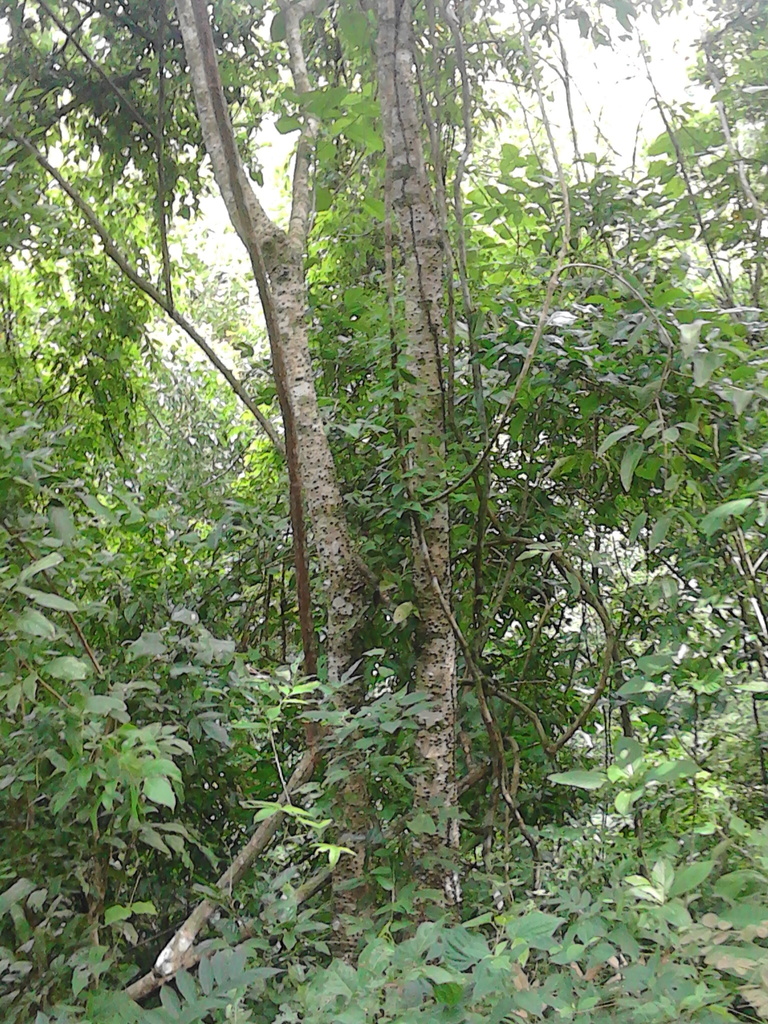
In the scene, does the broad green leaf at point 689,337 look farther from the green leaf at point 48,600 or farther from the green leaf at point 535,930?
the green leaf at point 48,600

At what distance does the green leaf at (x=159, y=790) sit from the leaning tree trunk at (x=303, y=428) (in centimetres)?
40

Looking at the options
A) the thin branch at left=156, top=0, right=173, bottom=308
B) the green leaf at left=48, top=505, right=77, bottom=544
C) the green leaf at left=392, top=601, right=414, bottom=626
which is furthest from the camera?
the thin branch at left=156, top=0, right=173, bottom=308

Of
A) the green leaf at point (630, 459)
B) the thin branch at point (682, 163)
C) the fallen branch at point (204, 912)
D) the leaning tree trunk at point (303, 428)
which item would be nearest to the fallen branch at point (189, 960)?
the fallen branch at point (204, 912)

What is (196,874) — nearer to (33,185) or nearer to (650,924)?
(650,924)

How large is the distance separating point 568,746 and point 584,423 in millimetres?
711

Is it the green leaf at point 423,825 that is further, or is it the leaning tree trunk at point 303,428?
the leaning tree trunk at point 303,428

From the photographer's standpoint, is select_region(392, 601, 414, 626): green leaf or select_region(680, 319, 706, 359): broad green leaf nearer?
select_region(680, 319, 706, 359): broad green leaf

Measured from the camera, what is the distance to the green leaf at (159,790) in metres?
0.85

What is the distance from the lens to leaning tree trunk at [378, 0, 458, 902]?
1331 mm

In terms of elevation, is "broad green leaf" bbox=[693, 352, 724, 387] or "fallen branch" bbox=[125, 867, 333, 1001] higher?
"broad green leaf" bbox=[693, 352, 724, 387]

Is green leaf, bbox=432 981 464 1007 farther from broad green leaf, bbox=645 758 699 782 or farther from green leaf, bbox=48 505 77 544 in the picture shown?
green leaf, bbox=48 505 77 544

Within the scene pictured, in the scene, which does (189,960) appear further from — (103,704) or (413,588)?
(413,588)

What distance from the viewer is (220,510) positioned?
1851 mm

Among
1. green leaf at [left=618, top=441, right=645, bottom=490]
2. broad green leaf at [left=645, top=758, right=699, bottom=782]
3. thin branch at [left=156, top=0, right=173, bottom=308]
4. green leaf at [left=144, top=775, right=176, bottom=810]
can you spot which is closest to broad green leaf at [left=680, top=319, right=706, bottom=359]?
green leaf at [left=618, top=441, right=645, bottom=490]
